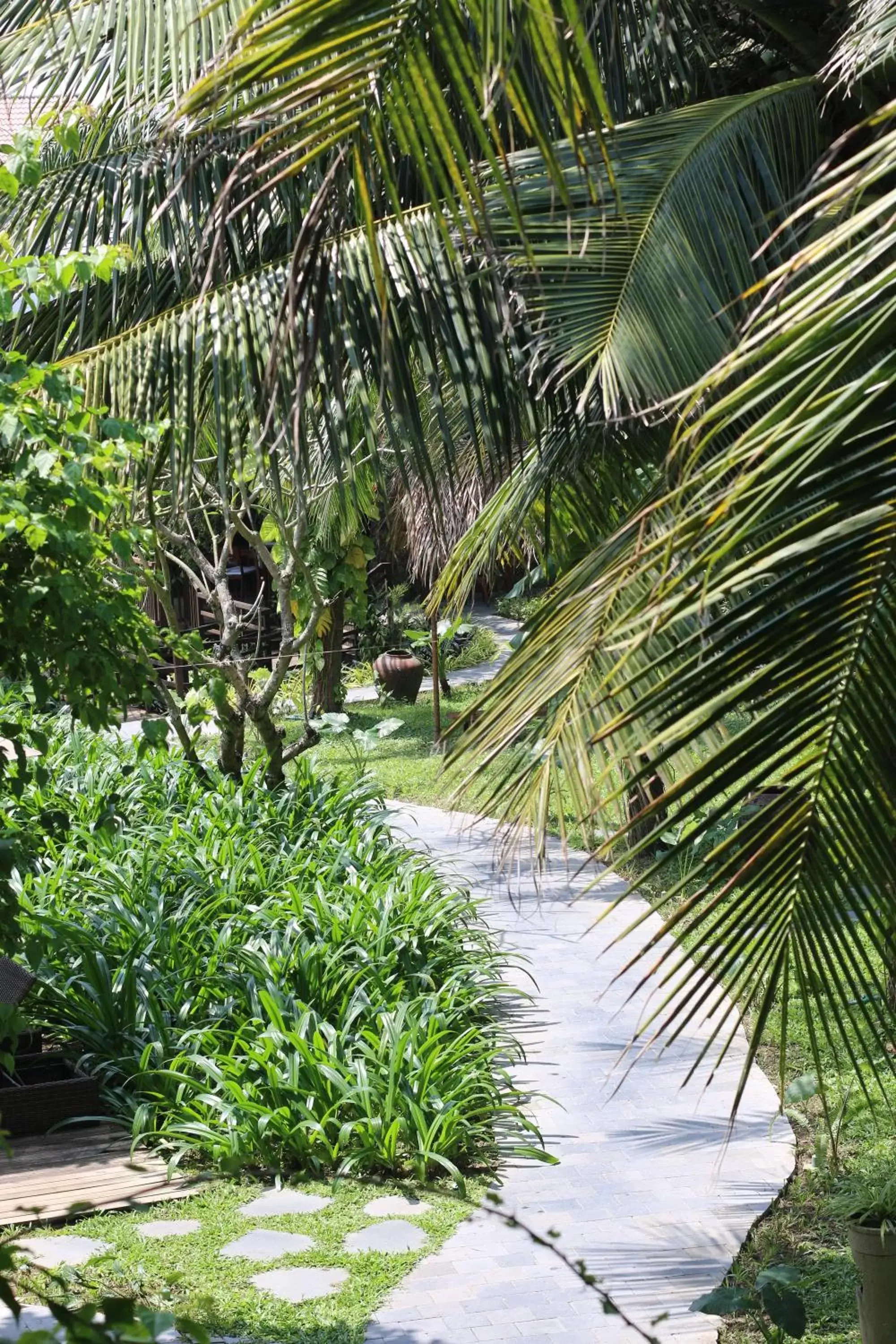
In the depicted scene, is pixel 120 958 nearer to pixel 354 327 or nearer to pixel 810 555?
pixel 354 327

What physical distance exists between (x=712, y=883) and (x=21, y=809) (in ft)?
23.1

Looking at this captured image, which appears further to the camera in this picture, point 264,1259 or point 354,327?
point 264,1259

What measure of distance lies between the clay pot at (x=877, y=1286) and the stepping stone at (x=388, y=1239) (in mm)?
1500

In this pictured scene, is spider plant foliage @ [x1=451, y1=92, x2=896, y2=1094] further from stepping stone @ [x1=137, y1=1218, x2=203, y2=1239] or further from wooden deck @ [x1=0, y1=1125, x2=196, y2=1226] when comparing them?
wooden deck @ [x1=0, y1=1125, x2=196, y2=1226]

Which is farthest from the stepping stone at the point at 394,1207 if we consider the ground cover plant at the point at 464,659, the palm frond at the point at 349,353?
the ground cover plant at the point at 464,659

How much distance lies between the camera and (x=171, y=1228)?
16.0 feet

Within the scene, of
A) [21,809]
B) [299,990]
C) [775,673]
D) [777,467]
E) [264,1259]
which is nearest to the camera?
[777,467]

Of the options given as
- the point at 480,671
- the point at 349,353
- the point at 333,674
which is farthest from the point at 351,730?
the point at 480,671

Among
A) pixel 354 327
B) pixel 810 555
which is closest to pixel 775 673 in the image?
pixel 810 555

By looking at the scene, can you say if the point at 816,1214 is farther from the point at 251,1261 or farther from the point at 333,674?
the point at 333,674

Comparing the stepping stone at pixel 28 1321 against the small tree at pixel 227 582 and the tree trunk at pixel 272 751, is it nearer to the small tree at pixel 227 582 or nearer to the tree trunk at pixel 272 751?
the small tree at pixel 227 582

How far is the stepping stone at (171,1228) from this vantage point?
15.8 ft

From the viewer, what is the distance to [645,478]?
4.79 meters

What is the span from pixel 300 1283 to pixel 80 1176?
45.5 inches
